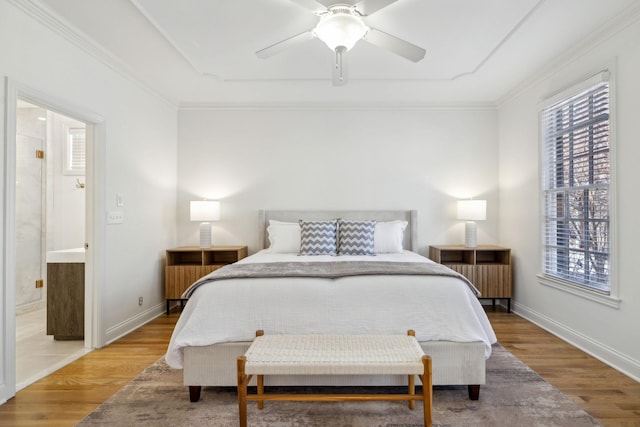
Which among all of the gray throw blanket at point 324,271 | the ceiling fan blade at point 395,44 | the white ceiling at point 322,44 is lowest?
the gray throw blanket at point 324,271

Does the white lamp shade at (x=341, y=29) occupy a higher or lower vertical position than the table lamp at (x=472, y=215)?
higher

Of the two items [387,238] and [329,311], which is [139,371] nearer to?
[329,311]

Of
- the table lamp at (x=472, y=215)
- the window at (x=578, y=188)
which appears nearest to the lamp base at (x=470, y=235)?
the table lamp at (x=472, y=215)

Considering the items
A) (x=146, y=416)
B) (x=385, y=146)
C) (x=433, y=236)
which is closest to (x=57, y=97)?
(x=146, y=416)

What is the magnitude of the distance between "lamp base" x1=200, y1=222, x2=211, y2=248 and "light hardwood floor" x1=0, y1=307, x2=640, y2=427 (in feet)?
3.51

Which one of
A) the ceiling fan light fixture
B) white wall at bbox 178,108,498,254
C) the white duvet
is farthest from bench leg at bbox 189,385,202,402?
white wall at bbox 178,108,498,254

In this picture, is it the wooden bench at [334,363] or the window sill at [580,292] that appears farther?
the window sill at [580,292]

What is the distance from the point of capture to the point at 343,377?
2.05 metres

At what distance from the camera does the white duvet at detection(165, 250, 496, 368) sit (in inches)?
80.9

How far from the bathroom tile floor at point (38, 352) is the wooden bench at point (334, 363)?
1.73m

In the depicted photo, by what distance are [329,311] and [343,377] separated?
0.39 m

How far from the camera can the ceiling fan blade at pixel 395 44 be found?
7.35 feet

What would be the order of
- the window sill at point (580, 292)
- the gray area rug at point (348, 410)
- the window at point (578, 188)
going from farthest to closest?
the window at point (578, 188), the window sill at point (580, 292), the gray area rug at point (348, 410)

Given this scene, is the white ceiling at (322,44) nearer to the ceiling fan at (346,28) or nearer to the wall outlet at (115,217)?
the ceiling fan at (346,28)
